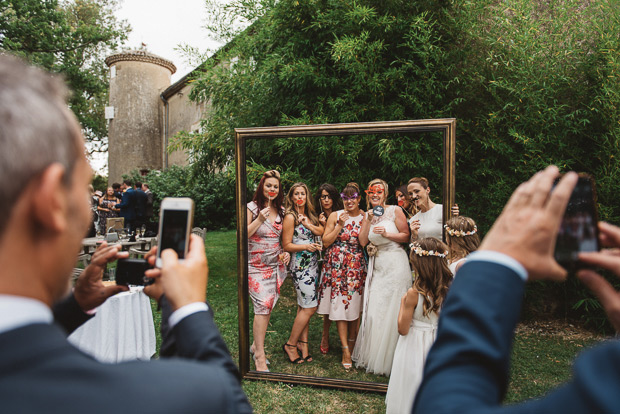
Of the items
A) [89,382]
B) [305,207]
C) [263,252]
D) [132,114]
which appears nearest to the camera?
[89,382]

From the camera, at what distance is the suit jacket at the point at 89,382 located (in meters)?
0.52

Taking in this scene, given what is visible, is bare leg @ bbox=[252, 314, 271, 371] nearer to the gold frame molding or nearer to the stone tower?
the gold frame molding

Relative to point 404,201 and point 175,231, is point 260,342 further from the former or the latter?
point 175,231

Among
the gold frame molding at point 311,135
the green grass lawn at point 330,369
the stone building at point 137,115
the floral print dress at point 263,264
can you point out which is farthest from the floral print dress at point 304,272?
the stone building at point 137,115

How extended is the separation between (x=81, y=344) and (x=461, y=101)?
A: 18.9 feet

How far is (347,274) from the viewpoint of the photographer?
463 cm

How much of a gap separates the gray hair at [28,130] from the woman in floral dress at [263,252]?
12.0 ft

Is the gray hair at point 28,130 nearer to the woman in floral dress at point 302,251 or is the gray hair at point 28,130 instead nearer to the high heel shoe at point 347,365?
the woman in floral dress at point 302,251

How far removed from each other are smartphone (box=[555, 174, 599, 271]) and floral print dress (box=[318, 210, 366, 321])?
3690mm

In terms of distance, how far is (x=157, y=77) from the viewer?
79.6ft

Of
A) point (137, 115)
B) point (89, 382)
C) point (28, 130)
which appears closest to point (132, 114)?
point (137, 115)

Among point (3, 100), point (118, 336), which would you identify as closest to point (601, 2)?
point (3, 100)

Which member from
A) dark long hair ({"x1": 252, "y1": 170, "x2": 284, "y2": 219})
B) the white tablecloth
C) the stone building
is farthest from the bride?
the stone building

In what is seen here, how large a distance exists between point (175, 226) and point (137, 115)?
83.5ft
